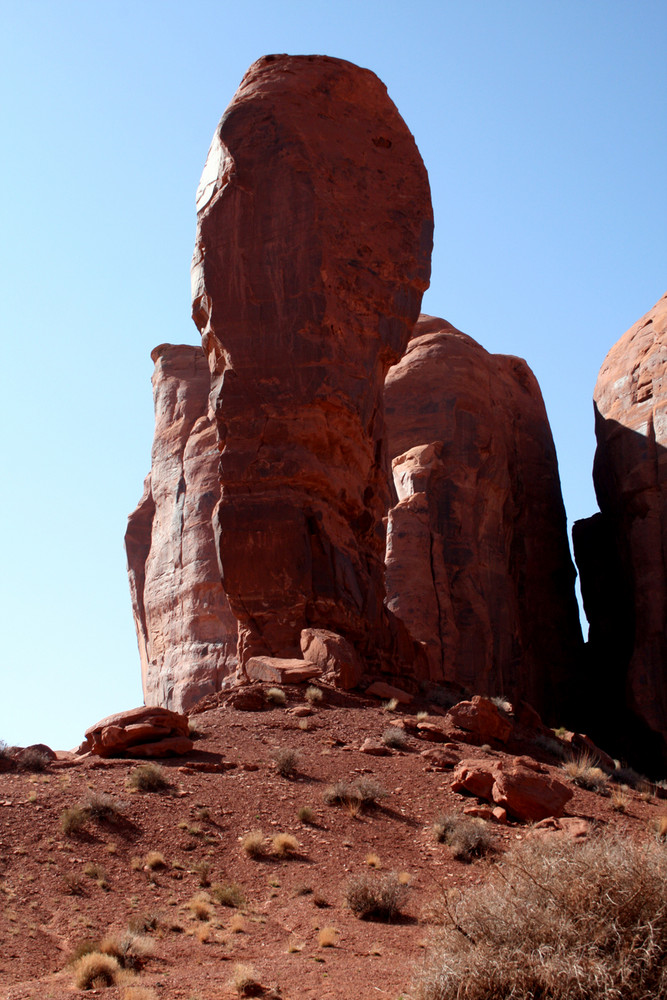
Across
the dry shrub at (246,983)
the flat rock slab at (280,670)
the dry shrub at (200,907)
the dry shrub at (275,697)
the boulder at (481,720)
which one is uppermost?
the flat rock slab at (280,670)

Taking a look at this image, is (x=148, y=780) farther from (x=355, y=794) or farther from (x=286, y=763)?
(x=355, y=794)

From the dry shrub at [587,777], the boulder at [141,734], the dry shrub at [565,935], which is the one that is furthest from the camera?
the dry shrub at [587,777]

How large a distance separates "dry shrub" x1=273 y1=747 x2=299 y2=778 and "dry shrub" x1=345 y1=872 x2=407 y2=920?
352 cm

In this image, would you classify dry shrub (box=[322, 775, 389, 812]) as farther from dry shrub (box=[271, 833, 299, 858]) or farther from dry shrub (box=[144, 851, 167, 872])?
dry shrub (box=[144, 851, 167, 872])

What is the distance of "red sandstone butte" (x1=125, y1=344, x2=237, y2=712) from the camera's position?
112 feet

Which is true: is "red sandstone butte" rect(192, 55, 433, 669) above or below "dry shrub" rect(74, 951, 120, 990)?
above

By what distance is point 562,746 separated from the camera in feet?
59.7

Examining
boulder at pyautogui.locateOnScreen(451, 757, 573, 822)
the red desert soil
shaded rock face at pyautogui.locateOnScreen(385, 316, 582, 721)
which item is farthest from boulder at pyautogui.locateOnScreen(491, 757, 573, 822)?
shaded rock face at pyautogui.locateOnScreen(385, 316, 582, 721)

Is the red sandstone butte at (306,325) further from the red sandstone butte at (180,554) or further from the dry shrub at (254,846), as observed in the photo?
the red sandstone butte at (180,554)

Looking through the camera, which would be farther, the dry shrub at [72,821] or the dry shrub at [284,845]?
the dry shrub at [284,845]

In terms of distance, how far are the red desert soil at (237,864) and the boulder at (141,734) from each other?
1.13ft

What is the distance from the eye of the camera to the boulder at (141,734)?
559 inches

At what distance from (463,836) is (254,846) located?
7.72 ft

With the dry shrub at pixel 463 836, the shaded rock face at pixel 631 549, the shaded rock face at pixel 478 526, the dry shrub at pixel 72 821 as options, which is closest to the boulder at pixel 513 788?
the dry shrub at pixel 463 836
